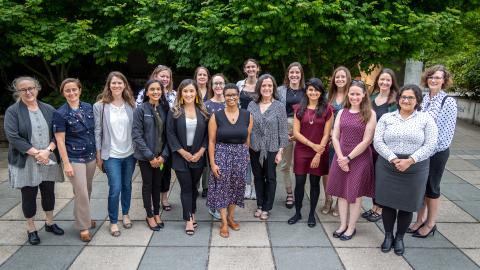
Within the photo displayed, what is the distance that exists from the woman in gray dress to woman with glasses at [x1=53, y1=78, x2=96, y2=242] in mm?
180

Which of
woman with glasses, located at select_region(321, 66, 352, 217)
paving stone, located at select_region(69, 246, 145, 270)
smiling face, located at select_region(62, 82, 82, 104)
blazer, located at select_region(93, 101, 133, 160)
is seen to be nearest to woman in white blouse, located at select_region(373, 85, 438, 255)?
woman with glasses, located at select_region(321, 66, 352, 217)

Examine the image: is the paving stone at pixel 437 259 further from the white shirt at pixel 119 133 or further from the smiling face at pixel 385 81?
the white shirt at pixel 119 133

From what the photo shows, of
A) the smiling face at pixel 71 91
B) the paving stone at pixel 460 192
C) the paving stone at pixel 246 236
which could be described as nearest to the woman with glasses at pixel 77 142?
the smiling face at pixel 71 91

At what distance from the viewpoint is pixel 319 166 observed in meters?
4.60

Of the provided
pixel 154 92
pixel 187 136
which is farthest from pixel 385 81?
pixel 154 92

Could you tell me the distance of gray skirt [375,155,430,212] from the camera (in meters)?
3.86

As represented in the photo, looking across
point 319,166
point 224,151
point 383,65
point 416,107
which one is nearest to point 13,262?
point 224,151

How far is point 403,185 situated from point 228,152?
185cm

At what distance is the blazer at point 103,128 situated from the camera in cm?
420

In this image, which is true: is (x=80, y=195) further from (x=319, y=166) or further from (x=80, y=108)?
(x=319, y=166)

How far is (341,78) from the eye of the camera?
4.74 meters

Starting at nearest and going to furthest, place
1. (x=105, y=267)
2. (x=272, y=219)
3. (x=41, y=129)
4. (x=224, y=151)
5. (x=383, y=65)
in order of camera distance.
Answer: (x=105, y=267), (x=41, y=129), (x=224, y=151), (x=272, y=219), (x=383, y=65)

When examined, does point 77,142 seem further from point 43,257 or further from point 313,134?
point 313,134

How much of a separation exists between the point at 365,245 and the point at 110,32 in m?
6.49
